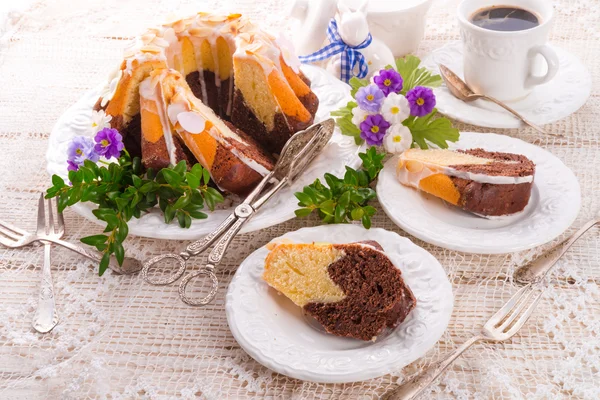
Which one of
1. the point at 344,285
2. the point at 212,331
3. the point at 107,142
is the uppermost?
the point at 107,142

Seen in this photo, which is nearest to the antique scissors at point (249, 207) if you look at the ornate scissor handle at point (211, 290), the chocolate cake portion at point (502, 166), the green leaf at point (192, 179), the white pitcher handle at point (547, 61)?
the ornate scissor handle at point (211, 290)

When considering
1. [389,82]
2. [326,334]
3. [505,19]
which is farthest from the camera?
[505,19]

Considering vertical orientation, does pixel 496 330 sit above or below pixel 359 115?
below

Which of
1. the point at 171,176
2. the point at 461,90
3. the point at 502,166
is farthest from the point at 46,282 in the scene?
the point at 461,90

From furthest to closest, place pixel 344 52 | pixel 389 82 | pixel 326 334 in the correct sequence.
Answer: pixel 344 52
pixel 389 82
pixel 326 334

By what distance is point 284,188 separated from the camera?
1.60 m

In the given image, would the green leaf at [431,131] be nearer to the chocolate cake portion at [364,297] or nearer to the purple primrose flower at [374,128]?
the purple primrose flower at [374,128]

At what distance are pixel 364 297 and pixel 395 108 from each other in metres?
0.56

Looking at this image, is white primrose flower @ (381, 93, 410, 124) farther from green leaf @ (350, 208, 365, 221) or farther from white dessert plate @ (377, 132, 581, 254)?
green leaf @ (350, 208, 365, 221)

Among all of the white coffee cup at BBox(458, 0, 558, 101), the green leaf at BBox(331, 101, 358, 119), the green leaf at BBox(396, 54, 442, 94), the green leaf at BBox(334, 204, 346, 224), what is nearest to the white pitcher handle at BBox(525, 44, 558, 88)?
the white coffee cup at BBox(458, 0, 558, 101)

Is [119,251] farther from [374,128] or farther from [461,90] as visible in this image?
[461,90]

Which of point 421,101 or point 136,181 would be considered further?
point 421,101

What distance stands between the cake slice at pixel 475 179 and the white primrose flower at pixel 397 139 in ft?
0.18

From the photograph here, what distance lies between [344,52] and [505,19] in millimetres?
443
